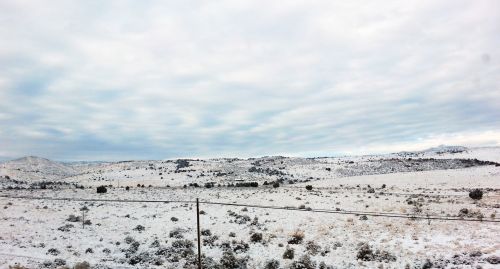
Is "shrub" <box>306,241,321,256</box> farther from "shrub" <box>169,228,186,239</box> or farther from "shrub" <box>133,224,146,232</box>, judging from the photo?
"shrub" <box>133,224,146,232</box>

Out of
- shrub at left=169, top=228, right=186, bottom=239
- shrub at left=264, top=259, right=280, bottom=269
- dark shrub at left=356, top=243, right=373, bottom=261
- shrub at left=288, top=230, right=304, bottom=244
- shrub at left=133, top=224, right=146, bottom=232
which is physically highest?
shrub at left=133, top=224, right=146, bottom=232

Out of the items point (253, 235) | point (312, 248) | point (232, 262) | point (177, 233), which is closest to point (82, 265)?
point (232, 262)

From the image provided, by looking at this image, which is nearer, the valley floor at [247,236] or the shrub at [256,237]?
the valley floor at [247,236]

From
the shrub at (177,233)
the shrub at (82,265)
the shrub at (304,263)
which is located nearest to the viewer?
the shrub at (82,265)

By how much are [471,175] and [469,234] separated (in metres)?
48.9

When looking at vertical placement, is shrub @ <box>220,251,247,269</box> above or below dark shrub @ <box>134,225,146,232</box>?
below

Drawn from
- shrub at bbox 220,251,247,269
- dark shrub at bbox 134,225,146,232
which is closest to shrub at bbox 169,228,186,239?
dark shrub at bbox 134,225,146,232

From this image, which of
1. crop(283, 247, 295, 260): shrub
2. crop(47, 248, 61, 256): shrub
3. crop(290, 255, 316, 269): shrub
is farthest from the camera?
crop(47, 248, 61, 256): shrub

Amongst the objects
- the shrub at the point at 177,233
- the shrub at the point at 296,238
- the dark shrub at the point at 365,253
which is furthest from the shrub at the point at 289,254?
the shrub at the point at 177,233

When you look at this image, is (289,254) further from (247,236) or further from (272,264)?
(247,236)

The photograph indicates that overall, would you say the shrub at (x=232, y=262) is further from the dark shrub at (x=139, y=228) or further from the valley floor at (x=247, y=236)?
the dark shrub at (x=139, y=228)

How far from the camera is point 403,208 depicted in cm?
3095

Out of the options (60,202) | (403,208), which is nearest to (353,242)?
(403,208)

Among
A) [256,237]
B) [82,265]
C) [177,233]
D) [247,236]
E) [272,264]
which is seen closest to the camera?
[82,265]
